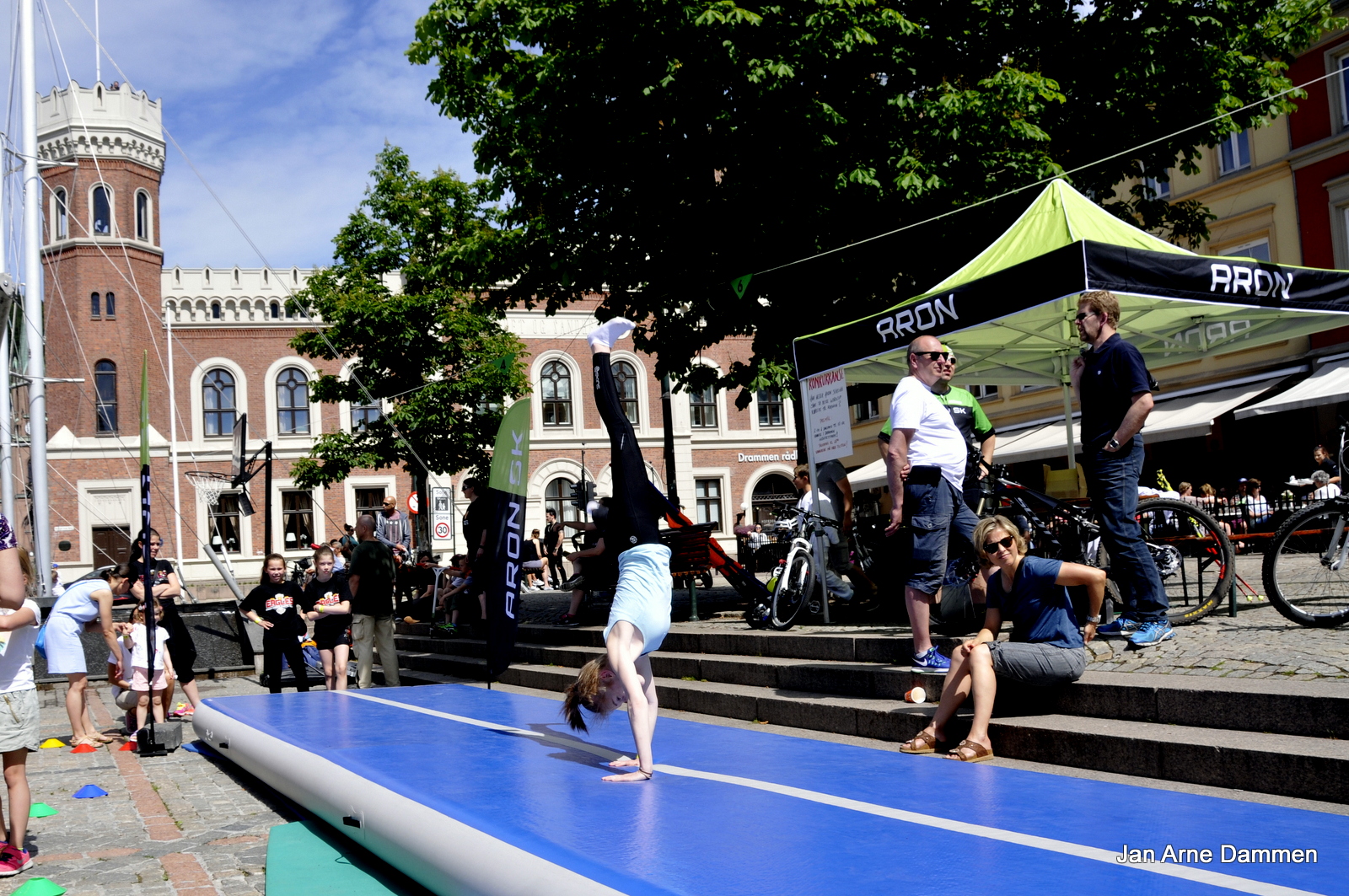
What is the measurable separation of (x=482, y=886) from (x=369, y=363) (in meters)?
27.7

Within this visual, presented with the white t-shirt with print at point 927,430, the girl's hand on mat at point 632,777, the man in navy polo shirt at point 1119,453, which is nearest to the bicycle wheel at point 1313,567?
the man in navy polo shirt at point 1119,453

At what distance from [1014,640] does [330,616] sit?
7961mm

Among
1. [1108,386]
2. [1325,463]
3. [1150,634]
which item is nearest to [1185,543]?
[1150,634]

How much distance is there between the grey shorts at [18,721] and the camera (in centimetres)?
→ 570

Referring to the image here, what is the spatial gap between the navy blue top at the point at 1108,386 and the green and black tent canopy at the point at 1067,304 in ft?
3.02

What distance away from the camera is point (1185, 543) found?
7.42 m


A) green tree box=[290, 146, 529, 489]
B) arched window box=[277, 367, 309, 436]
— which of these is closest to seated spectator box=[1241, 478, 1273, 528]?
green tree box=[290, 146, 529, 489]

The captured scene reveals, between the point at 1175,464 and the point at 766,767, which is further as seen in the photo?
the point at 1175,464

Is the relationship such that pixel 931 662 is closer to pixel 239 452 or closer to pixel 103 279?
pixel 239 452

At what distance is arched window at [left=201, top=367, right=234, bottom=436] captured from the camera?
41750 millimetres

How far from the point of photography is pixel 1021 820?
412 cm

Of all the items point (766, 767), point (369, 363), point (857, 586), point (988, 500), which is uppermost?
point (369, 363)

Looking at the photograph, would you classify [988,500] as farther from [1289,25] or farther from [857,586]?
[1289,25]

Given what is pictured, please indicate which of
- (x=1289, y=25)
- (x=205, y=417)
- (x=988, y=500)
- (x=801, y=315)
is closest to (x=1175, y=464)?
(x=1289, y=25)
